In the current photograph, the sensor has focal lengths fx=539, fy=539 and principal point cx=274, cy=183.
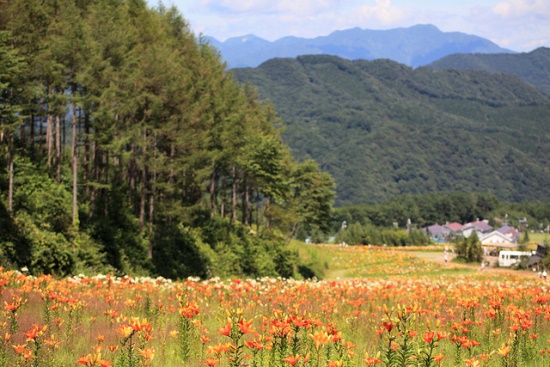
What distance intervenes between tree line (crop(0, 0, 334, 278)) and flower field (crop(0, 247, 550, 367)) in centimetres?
899

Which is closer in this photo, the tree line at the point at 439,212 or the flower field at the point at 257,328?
the flower field at the point at 257,328

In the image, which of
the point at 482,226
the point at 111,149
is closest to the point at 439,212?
the point at 482,226

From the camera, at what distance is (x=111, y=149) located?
24859 millimetres

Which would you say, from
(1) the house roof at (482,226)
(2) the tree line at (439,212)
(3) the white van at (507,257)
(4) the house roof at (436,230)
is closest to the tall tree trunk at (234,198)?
(3) the white van at (507,257)

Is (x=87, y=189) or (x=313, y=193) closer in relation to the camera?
(x=87, y=189)

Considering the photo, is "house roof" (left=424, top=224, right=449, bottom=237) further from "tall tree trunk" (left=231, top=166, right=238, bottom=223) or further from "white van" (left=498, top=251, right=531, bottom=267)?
"tall tree trunk" (left=231, top=166, right=238, bottom=223)

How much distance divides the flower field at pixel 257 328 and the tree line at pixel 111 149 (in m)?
8.99

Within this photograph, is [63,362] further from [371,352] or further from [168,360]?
[371,352]

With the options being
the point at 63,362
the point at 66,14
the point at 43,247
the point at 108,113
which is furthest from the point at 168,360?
the point at 66,14

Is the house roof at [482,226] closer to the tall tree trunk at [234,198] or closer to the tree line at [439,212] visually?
the tree line at [439,212]

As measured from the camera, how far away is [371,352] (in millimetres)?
7605

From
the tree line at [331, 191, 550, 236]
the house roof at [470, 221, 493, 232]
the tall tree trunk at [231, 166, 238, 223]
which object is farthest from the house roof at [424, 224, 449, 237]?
the tall tree trunk at [231, 166, 238, 223]

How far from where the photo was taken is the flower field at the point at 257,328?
17.6ft

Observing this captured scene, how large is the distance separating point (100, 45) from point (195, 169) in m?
10.3
